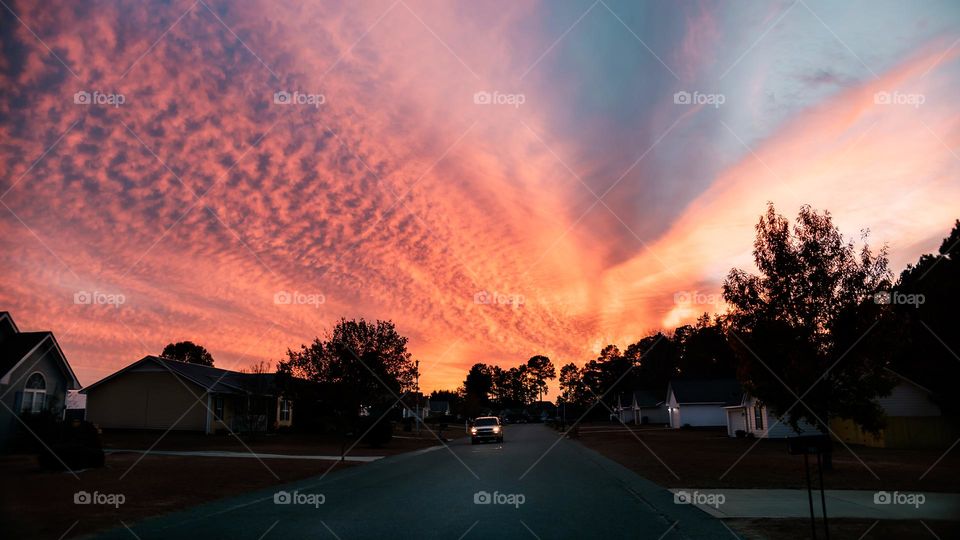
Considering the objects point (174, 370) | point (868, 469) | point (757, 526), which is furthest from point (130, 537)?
point (174, 370)

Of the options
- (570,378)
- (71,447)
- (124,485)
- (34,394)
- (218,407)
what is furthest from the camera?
(570,378)

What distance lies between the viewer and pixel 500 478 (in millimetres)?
18406

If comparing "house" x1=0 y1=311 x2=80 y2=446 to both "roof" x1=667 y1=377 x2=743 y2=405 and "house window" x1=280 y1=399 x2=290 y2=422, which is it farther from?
"roof" x1=667 y1=377 x2=743 y2=405

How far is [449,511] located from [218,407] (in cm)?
3850

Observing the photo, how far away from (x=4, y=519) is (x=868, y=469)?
78.3ft

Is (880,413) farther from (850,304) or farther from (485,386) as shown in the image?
(485,386)

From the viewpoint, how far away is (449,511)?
39.5ft

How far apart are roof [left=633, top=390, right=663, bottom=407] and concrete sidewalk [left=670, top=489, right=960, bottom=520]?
8496 cm

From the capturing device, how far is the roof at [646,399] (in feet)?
322

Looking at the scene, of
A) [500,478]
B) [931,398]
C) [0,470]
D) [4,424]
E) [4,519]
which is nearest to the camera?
[4,519]

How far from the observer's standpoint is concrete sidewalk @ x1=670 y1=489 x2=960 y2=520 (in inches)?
455

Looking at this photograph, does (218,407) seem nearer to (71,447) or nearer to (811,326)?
(71,447)

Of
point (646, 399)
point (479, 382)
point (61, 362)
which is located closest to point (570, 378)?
point (479, 382)

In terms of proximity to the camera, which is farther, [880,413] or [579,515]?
[880,413]
